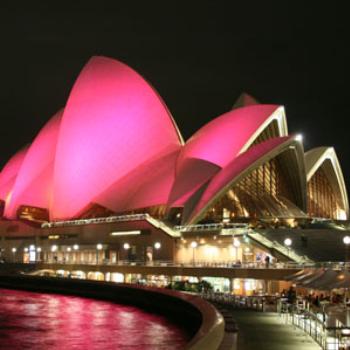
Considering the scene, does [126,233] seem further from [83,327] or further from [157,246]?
[83,327]

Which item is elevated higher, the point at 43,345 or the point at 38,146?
the point at 38,146

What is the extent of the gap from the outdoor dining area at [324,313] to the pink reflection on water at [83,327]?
11.8ft

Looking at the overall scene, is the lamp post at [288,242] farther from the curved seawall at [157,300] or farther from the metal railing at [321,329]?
the metal railing at [321,329]

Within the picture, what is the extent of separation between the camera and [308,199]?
54.3 meters

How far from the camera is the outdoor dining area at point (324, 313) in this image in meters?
12.6

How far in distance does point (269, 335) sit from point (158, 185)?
35737mm

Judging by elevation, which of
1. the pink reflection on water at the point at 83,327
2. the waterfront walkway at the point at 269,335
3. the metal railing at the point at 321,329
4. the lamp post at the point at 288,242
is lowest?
the pink reflection on water at the point at 83,327

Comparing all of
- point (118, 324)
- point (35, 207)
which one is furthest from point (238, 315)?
point (35, 207)

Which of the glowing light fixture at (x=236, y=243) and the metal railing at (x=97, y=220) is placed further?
the metal railing at (x=97, y=220)

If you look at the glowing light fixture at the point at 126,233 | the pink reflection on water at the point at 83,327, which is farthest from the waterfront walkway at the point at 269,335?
the glowing light fixture at the point at 126,233

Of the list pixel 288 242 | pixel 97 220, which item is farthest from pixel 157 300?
pixel 97 220

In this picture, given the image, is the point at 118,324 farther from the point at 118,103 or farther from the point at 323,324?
the point at 118,103

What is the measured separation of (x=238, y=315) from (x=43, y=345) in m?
6.03

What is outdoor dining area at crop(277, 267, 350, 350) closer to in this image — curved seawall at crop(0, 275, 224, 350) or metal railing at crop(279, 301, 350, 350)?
metal railing at crop(279, 301, 350, 350)
